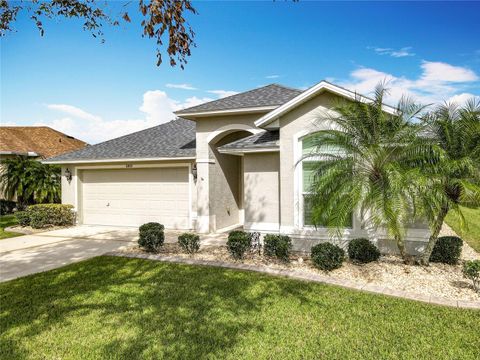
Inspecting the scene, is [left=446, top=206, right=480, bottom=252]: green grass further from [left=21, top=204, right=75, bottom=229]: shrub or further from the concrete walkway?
[left=21, top=204, right=75, bottom=229]: shrub

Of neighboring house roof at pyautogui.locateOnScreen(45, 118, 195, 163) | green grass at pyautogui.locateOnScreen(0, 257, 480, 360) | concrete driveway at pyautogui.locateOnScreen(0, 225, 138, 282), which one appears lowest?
green grass at pyautogui.locateOnScreen(0, 257, 480, 360)

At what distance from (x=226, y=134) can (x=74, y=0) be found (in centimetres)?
701

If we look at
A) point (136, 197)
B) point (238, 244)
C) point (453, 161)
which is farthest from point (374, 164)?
point (136, 197)

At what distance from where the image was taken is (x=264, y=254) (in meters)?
9.14

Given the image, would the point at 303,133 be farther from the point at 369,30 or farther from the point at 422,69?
the point at 422,69

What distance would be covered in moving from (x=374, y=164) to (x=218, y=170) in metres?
7.73

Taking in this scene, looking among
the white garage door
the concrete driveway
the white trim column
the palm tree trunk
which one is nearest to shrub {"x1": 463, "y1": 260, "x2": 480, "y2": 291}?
the palm tree trunk

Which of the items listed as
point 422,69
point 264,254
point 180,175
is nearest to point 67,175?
point 180,175

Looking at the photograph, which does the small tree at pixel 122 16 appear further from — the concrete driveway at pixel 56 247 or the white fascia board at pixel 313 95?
the concrete driveway at pixel 56 247

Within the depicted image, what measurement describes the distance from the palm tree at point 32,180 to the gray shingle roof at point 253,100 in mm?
10272

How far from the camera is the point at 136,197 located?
1592cm

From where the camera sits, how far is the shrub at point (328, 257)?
7.92 meters

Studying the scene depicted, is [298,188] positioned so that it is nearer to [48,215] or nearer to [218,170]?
[218,170]

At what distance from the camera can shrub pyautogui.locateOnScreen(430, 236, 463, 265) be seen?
8.31 metres
